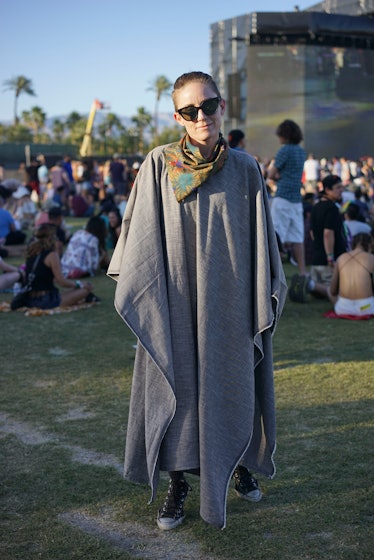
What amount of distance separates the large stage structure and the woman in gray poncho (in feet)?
86.1

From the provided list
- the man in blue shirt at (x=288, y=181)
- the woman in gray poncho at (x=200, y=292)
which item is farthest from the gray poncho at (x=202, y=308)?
the man in blue shirt at (x=288, y=181)

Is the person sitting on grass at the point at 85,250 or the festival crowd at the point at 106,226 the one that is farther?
the person sitting on grass at the point at 85,250

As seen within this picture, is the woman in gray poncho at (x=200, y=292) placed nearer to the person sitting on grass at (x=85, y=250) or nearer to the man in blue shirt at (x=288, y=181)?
the man in blue shirt at (x=288, y=181)

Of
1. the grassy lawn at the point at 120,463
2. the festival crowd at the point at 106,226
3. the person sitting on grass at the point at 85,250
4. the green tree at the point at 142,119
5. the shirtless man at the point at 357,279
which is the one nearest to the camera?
the grassy lawn at the point at 120,463

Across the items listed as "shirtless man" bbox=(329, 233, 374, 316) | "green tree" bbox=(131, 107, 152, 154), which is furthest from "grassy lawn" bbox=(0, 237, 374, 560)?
"green tree" bbox=(131, 107, 152, 154)

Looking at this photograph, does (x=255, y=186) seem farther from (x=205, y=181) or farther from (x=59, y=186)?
(x=59, y=186)

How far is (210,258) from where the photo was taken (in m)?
3.22

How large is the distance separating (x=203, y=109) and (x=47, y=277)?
551cm

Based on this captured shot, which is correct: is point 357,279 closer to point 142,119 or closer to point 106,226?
point 106,226

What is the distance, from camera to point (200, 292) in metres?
3.22

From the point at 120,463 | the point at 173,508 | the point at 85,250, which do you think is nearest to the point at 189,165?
the point at 173,508

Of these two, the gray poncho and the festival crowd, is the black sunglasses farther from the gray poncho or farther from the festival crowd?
the festival crowd

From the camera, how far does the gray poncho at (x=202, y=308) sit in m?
3.20

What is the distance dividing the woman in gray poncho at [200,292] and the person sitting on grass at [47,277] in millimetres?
5030
